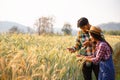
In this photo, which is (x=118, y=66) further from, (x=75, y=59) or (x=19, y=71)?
(x=19, y=71)

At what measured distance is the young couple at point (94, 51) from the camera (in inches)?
196

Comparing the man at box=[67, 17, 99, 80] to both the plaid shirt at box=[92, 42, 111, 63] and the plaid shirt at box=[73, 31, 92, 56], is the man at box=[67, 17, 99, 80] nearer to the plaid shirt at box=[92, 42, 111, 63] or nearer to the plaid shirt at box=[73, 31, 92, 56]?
the plaid shirt at box=[73, 31, 92, 56]

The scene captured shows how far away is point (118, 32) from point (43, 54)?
7172 cm

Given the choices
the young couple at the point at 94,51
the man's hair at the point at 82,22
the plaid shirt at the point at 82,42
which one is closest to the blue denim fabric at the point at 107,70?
the young couple at the point at 94,51

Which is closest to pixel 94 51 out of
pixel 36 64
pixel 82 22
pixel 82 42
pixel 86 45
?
pixel 86 45

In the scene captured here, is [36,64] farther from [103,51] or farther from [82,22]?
[82,22]

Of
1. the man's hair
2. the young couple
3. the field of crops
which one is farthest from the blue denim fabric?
the man's hair

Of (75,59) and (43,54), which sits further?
(75,59)

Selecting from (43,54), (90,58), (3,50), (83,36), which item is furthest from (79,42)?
(3,50)

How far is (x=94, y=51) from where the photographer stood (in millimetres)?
5867

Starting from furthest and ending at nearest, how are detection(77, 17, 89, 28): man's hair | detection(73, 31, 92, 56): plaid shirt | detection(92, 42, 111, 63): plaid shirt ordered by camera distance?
detection(73, 31, 92, 56): plaid shirt → detection(77, 17, 89, 28): man's hair → detection(92, 42, 111, 63): plaid shirt

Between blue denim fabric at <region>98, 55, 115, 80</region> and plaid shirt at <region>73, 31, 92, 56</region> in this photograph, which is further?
plaid shirt at <region>73, 31, 92, 56</region>

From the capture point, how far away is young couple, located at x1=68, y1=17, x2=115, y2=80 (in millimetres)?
4973

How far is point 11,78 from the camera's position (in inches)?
148
